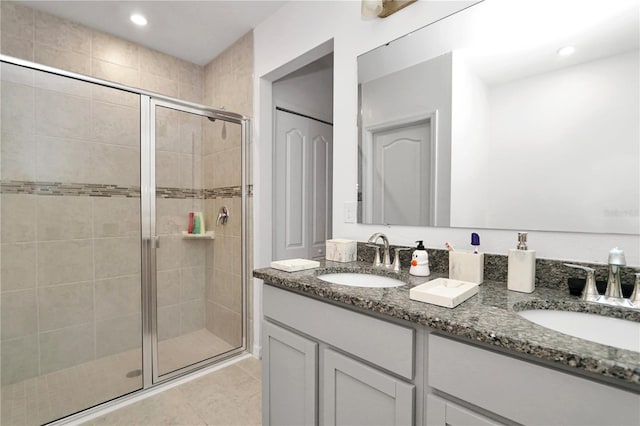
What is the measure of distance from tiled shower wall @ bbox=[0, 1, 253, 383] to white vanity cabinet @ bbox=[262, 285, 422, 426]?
1173mm

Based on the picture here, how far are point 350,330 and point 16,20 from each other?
2869 millimetres

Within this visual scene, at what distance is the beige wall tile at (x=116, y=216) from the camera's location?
1943 mm

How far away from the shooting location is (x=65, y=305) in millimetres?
1911

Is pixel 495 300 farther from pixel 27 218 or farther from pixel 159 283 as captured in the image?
pixel 27 218

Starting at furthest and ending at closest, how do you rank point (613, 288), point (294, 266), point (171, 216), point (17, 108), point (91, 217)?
1. point (171, 216)
2. point (91, 217)
3. point (17, 108)
4. point (294, 266)
5. point (613, 288)

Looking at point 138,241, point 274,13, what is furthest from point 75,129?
point 274,13

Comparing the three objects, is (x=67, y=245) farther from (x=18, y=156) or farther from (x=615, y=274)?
(x=615, y=274)

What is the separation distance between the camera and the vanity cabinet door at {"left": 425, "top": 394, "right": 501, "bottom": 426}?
695 millimetres

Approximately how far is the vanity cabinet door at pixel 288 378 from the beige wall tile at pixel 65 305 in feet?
4.62

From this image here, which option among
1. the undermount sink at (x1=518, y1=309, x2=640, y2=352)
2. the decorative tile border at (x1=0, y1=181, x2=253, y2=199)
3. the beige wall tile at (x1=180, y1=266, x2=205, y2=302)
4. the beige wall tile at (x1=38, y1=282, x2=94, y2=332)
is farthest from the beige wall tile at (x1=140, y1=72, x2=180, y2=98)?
the undermount sink at (x1=518, y1=309, x2=640, y2=352)

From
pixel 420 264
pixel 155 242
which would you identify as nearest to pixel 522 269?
pixel 420 264

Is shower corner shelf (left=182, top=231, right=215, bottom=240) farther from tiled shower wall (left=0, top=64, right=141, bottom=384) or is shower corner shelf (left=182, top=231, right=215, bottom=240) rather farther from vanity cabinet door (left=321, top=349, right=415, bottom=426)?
vanity cabinet door (left=321, top=349, right=415, bottom=426)

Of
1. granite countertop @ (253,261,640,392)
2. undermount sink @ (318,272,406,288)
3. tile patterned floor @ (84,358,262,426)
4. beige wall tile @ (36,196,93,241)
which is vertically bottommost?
tile patterned floor @ (84,358,262,426)

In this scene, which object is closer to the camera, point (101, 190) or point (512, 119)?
point (512, 119)
